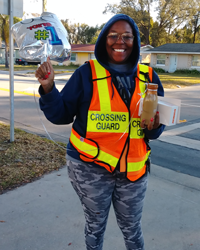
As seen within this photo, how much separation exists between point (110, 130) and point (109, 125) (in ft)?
0.11

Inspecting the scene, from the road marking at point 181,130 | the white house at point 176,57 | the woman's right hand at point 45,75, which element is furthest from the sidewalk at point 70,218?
the white house at point 176,57

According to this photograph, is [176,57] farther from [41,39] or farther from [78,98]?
[78,98]

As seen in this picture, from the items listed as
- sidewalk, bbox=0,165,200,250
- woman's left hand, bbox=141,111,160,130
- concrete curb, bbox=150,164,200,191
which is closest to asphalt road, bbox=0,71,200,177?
concrete curb, bbox=150,164,200,191

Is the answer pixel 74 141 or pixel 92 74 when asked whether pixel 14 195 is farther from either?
pixel 92 74

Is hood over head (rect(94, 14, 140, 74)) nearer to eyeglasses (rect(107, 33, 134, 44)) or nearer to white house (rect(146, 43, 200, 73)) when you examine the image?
eyeglasses (rect(107, 33, 134, 44))

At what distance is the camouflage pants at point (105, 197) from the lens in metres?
1.72

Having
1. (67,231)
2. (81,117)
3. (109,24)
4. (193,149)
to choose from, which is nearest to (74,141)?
(81,117)

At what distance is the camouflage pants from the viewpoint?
1722mm

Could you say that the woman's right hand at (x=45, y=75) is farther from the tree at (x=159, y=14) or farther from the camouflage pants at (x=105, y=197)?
the tree at (x=159, y=14)

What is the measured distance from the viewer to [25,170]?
367 centimetres

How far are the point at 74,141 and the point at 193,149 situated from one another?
4.00m

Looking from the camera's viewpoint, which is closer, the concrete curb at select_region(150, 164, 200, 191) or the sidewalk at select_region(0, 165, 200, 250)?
the sidewalk at select_region(0, 165, 200, 250)

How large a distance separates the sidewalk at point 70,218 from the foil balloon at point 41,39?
5.24 feet

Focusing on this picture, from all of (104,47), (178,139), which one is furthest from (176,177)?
(104,47)
